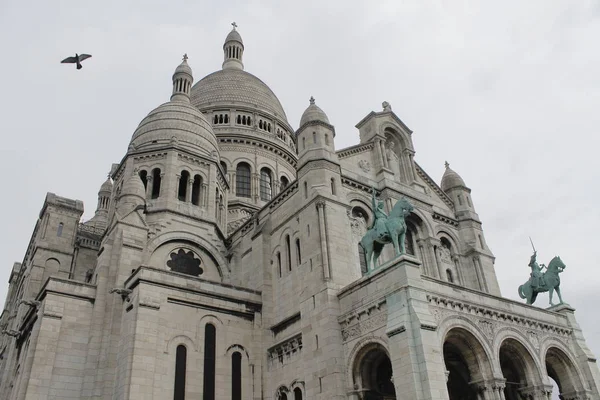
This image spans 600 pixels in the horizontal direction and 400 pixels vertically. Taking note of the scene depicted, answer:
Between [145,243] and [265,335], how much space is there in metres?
8.57

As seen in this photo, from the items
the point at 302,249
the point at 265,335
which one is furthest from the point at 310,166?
the point at 265,335

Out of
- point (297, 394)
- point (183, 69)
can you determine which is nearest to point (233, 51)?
point (183, 69)

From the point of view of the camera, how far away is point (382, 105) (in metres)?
35.2

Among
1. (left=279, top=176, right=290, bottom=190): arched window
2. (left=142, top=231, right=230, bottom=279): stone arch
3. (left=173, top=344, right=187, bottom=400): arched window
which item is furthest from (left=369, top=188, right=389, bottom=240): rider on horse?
(left=279, top=176, right=290, bottom=190): arched window

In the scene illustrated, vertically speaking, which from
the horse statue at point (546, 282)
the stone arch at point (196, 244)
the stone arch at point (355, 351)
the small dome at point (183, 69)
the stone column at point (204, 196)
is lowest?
the stone arch at point (355, 351)

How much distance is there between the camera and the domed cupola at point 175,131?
36.0 metres

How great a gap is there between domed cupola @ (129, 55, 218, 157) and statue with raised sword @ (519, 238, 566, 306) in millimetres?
22065

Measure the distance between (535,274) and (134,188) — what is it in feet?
77.0

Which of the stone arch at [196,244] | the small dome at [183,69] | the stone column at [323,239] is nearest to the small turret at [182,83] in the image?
the small dome at [183,69]

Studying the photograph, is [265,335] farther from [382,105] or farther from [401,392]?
[382,105]

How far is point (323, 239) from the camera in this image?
25234mm

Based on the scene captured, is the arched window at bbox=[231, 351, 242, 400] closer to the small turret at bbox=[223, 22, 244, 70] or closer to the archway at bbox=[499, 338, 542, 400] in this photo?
the archway at bbox=[499, 338, 542, 400]

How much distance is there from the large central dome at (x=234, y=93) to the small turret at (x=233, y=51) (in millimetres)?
4123

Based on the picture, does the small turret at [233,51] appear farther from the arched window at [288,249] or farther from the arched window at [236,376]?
the arched window at [236,376]
